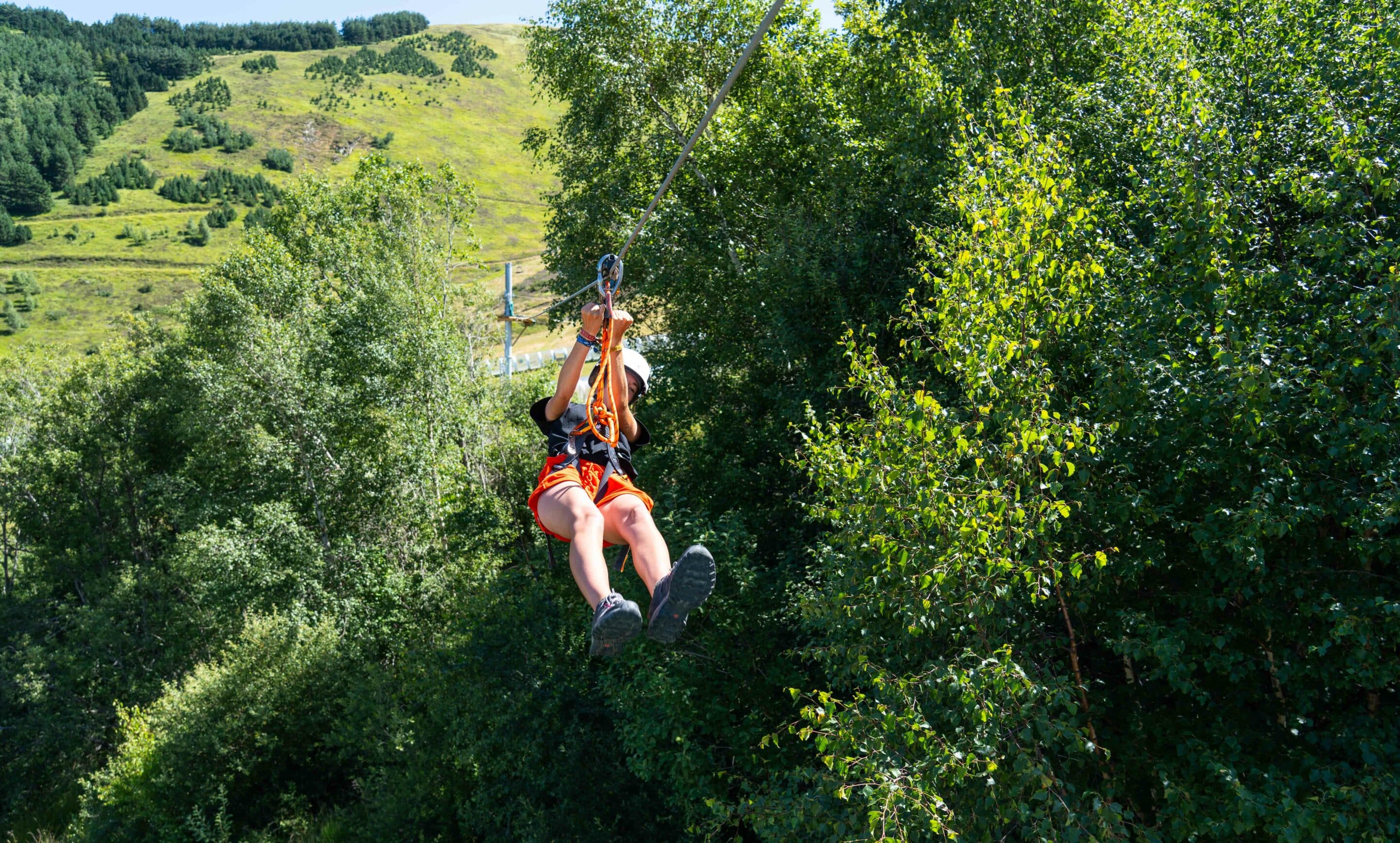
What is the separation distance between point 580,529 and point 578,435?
698mm

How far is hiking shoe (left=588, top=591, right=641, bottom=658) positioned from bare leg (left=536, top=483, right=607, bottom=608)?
9 centimetres

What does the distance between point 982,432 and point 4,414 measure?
3624 cm

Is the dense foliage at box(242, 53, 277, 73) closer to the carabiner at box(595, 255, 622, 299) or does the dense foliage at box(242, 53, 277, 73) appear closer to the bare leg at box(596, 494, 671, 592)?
the carabiner at box(595, 255, 622, 299)

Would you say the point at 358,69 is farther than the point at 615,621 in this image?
Yes

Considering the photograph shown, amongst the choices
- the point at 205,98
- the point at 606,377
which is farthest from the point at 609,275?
the point at 205,98

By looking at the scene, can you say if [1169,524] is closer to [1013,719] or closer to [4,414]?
[1013,719]

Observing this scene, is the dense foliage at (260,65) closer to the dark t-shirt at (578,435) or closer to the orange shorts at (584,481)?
the dark t-shirt at (578,435)

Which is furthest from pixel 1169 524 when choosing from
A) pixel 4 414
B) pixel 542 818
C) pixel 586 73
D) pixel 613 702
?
pixel 4 414

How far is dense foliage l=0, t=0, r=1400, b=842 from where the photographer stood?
22.9ft

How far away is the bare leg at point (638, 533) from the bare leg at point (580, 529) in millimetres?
97

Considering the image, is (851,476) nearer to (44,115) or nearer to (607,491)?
(607,491)

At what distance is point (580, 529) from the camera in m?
4.98

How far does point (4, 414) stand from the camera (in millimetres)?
32656

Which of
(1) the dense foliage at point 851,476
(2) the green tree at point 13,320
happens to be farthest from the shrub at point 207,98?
(1) the dense foliage at point 851,476
